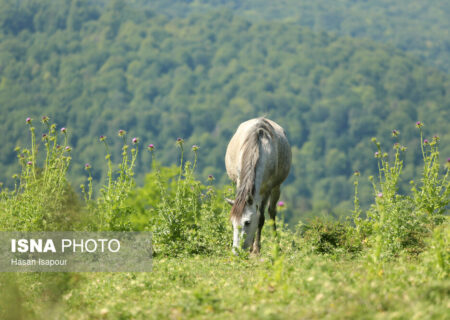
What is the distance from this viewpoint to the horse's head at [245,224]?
28.8 feet

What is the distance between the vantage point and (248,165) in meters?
9.09

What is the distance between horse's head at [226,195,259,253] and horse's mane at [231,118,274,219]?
47 mm

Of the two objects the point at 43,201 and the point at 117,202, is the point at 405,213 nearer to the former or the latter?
the point at 117,202

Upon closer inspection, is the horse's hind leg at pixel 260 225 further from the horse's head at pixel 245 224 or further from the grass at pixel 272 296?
the grass at pixel 272 296

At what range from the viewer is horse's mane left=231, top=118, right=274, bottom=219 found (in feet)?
28.9

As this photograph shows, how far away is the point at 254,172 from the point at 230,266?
1.53 meters

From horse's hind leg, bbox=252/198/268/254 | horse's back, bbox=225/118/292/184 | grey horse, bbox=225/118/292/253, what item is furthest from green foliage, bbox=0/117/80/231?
horse's hind leg, bbox=252/198/268/254

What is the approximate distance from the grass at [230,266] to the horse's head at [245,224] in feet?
0.96

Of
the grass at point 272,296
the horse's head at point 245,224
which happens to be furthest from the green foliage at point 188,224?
the grass at point 272,296

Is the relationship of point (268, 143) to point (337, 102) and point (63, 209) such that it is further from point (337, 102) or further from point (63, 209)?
point (337, 102)

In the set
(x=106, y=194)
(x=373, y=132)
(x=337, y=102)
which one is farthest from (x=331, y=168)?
(x=106, y=194)

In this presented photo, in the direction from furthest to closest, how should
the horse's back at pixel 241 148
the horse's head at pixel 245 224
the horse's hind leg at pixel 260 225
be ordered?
the horse's back at pixel 241 148 < the horse's hind leg at pixel 260 225 < the horse's head at pixel 245 224

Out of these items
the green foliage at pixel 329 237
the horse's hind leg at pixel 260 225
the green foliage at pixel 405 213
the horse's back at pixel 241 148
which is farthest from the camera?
the green foliage at pixel 329 237

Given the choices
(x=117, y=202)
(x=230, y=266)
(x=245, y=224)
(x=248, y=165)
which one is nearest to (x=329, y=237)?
(x=245, y=224)
